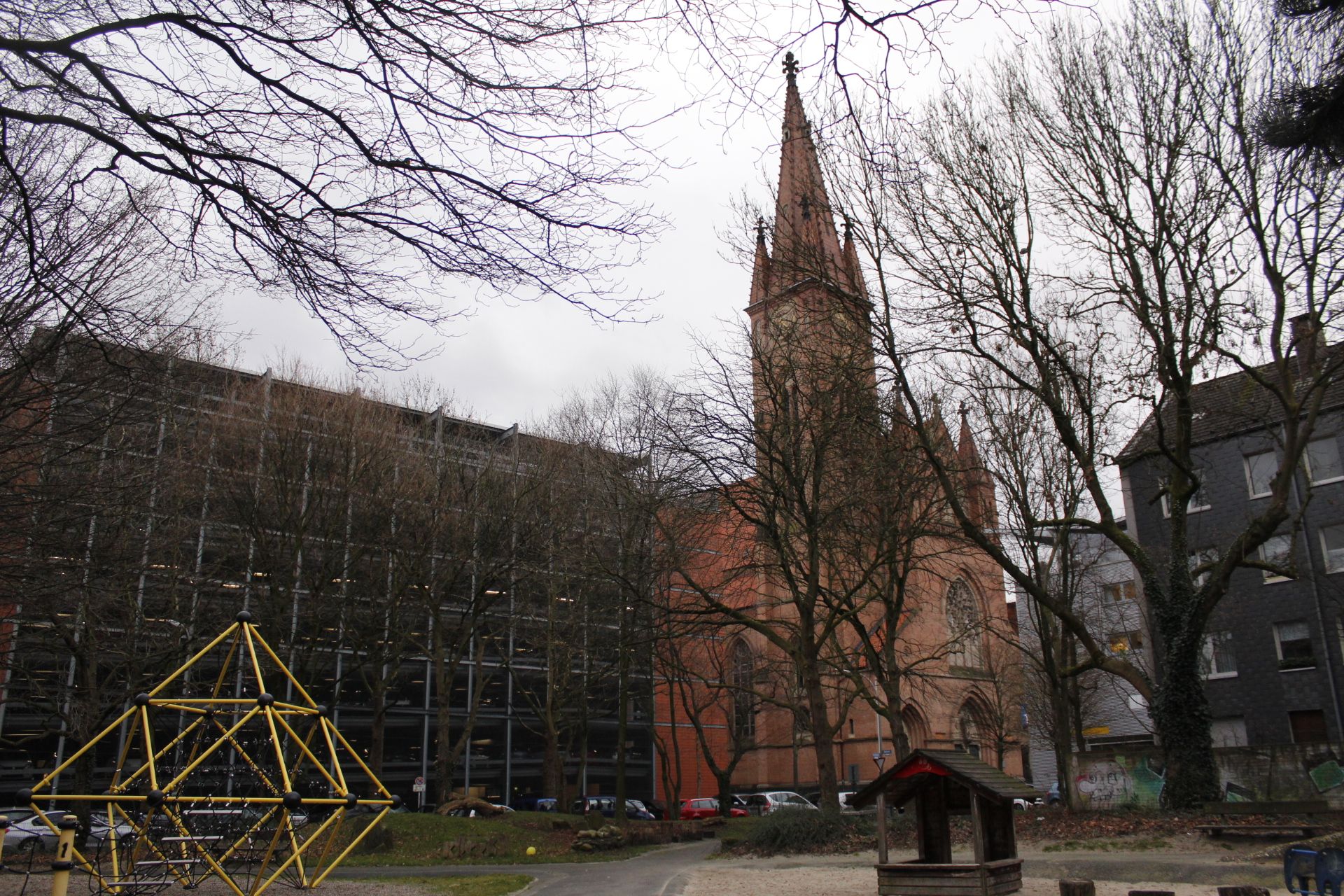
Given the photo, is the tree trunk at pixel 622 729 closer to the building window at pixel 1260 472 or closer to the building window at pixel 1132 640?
the building window at pixel 1132 640

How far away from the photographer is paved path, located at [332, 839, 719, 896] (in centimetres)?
1444

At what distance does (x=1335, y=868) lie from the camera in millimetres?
9914

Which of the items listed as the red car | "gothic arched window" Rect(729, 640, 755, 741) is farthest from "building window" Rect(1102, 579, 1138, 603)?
the red car

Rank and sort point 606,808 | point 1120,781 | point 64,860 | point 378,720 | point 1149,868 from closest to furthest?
1. point 64,860
2. point 1149,868
3. point 1120,781
4. point 378,720
5. point 606,808

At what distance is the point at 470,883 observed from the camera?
1559 centimetres

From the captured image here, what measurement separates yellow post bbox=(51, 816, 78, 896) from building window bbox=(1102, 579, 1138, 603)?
92.8 ft

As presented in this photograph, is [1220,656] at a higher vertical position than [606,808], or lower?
higher

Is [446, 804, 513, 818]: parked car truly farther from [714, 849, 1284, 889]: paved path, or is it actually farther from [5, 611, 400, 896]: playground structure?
[714, 849, 1284, 889]: paved path

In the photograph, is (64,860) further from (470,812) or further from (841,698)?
(841,698)

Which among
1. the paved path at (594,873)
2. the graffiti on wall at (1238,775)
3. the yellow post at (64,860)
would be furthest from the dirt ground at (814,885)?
the graffiti on wall at (1238,775)

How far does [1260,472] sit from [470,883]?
29.8 m

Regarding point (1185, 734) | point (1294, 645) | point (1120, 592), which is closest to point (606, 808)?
point (1120, 592)

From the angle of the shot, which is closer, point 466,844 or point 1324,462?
point 466,844

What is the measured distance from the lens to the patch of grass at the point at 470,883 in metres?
14.3
